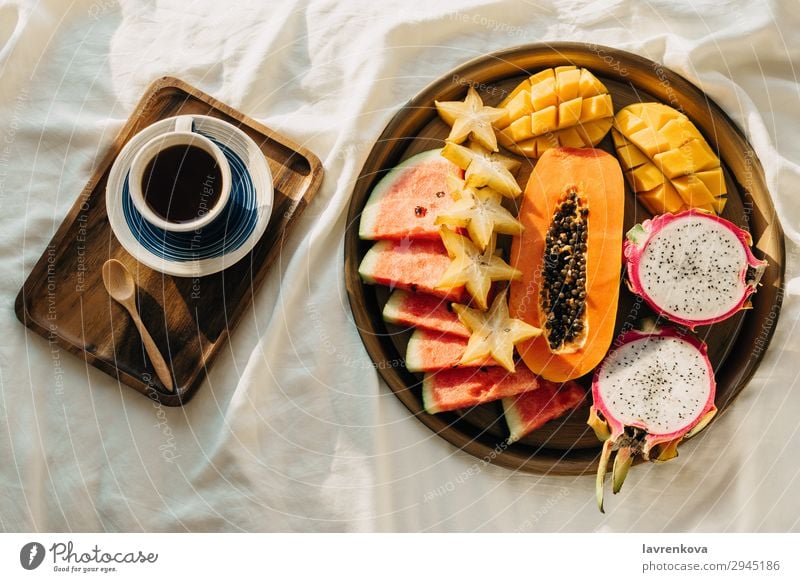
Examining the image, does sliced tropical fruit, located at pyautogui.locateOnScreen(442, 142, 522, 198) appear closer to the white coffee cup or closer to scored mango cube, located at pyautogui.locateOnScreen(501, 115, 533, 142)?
scored mango cube, located at pyautogui.locateOnScreen(501, 115, 533, 142)

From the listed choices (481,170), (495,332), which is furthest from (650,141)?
(495,332)

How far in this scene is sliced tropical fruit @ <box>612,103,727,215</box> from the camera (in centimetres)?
119

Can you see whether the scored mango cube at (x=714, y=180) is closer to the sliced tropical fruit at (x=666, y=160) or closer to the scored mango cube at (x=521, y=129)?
the sliced tropical fruit at (x=666, y=160)

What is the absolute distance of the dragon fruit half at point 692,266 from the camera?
117cm

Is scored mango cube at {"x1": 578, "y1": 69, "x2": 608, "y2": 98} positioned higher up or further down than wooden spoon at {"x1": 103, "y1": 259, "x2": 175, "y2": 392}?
higher up

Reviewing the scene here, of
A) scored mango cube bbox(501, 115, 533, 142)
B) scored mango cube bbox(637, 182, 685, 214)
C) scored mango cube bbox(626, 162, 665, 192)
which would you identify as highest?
scored mango cube bbox(501, 115, 533, 142)

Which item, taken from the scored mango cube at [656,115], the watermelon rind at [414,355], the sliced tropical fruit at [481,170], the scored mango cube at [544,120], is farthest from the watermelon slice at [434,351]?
the scored mango cube at [656,115]

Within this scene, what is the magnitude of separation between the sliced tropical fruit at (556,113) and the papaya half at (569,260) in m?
0.03

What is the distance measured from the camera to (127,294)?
1197 mm

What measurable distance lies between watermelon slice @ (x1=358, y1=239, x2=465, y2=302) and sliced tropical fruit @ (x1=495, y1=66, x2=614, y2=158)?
8.2 inches

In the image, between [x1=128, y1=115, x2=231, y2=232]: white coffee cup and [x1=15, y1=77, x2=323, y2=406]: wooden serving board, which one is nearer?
[x1=128, y1=115, x2=231, y2=232]: white coffee cup

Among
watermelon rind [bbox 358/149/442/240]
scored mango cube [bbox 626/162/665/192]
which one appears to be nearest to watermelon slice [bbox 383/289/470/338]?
watermelon rind [bbox 358/149/442/240]

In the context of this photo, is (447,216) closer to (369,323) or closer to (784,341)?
(369,323)
